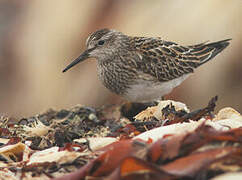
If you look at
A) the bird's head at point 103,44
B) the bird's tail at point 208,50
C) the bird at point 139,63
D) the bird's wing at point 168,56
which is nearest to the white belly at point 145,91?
the bird at point 139,63

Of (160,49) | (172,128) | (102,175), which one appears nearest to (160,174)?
(102,175)

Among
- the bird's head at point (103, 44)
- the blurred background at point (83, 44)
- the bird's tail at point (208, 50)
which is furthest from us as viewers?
the blurred background at point (83, 44)

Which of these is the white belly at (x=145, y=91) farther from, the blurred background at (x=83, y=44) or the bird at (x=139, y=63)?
the blurred background at (x=83, y=44)

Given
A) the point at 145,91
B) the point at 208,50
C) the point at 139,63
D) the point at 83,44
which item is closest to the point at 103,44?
the point at 139,63

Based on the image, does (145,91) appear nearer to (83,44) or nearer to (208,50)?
(208,50)

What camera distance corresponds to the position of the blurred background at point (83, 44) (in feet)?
24.6

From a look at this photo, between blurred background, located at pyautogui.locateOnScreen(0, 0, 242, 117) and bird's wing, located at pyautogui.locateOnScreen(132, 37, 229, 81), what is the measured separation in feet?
3.25

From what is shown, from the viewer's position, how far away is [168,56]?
20.2ft

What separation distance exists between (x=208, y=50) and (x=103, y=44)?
136 centimetres

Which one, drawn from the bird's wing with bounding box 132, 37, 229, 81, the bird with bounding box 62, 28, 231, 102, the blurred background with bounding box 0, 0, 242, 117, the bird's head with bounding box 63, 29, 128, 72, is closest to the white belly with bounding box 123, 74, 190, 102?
the bird with bounding box 62, 28, 231, 102

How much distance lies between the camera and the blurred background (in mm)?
7496

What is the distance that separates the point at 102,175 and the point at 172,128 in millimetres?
483

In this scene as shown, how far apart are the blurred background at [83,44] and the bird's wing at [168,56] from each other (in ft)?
3.25

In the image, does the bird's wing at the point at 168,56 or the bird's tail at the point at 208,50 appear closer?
the bird's wing at the point at 168,56
